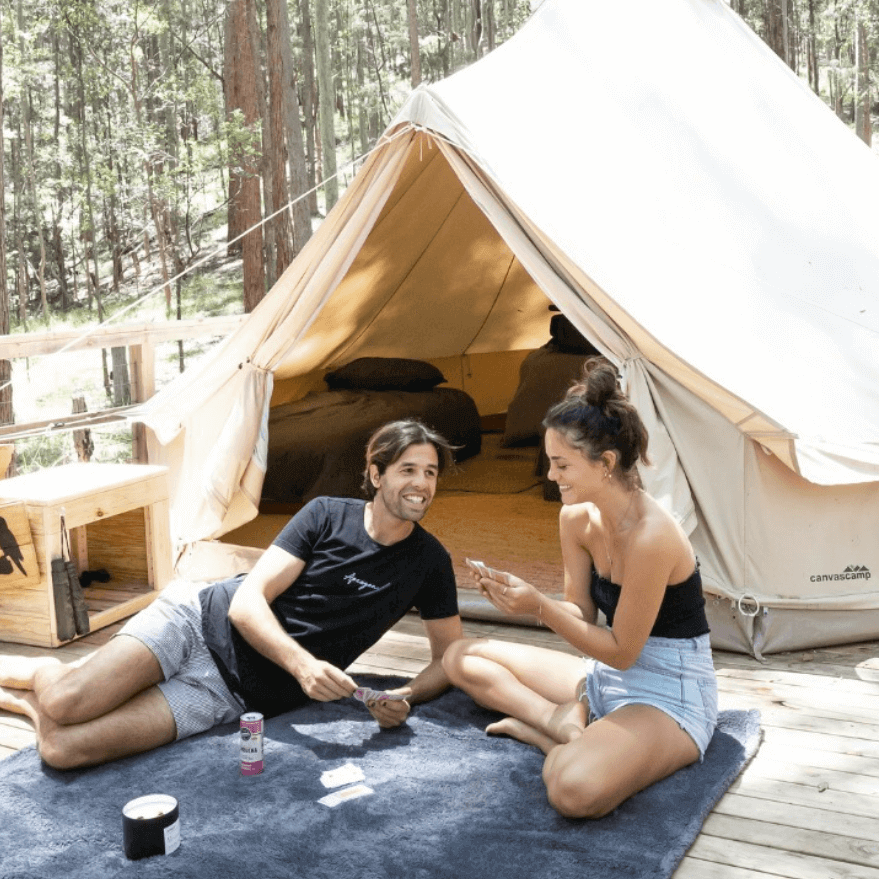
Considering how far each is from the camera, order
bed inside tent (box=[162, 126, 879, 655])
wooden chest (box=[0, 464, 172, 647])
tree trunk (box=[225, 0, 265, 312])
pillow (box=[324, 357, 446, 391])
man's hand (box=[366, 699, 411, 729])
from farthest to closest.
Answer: tree trunk (box=[225, 0, 265, 312]) < pillow (box=[324, 357, 446, 391]) < wooden chest (box=[0, 464, 172, 647]) < bed inside tent (box=[162, 126, 879, 655]) < man's hand (box=[366, 699, 411, 729])

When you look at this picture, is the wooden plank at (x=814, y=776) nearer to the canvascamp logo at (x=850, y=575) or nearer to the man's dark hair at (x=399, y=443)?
the canvascamp logo at (x=850, y=575)

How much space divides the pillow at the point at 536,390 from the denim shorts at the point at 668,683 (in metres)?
3.19

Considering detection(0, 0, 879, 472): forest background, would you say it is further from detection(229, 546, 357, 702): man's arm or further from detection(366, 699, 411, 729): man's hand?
detection(366, 699, 411, 729): man's hand

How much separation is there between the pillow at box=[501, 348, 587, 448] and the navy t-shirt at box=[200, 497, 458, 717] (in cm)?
295

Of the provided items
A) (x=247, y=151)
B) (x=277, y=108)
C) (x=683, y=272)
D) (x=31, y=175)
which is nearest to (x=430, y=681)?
(x=683, y=272)

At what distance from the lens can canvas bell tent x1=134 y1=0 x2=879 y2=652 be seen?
3328 mm

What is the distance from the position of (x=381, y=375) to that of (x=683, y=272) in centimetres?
229

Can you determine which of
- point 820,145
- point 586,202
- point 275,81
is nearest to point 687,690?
point 586,202

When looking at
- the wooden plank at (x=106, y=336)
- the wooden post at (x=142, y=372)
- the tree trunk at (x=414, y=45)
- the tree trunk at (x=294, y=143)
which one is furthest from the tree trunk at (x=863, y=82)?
the wooden post at (x=142, y=372)

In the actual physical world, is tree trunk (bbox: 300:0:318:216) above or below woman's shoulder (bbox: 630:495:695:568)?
above

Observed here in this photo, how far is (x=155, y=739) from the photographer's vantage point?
264cm

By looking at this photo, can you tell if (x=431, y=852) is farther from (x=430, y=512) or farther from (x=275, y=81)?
(x=275, y=81)

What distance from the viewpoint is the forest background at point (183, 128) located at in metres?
11.4

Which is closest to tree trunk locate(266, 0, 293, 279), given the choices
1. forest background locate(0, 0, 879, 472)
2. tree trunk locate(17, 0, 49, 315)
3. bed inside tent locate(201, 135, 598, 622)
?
forest background locate(0, 0, 879, 472)
